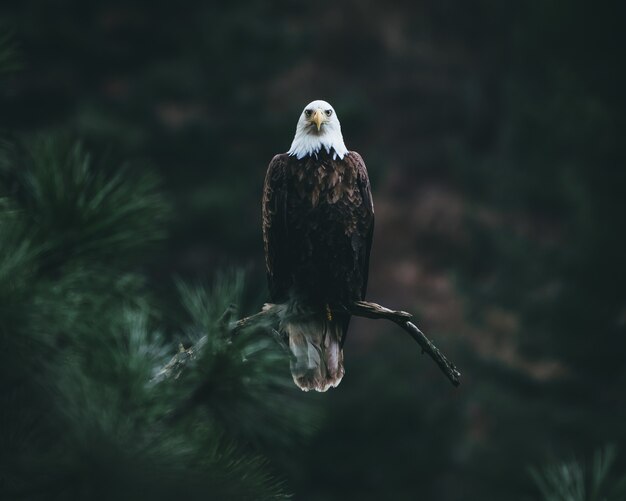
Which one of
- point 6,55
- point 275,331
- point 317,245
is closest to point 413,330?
point 275,331

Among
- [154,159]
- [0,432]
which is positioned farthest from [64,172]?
[154,159]

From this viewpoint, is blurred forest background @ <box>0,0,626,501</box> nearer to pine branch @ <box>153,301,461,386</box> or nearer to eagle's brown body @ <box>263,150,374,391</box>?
eagle's brown body @ <box>263,150,374,391</box>

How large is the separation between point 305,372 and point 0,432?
171 cm

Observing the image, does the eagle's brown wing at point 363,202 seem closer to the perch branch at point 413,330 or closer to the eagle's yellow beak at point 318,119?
the eagle's yellow beak at point 318,119

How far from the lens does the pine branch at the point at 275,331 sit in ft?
5.77

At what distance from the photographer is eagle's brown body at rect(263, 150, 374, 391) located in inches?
114

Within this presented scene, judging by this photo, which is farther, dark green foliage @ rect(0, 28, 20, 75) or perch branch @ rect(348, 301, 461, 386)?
perch branch @ rect(348, 301, 461, 386)

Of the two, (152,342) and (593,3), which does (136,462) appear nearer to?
(152,342)

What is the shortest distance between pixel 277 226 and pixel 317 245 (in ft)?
0.63

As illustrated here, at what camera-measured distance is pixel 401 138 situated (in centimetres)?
2198

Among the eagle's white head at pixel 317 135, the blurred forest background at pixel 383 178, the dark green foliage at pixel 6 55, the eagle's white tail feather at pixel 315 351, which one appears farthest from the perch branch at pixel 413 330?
the blurred forest background at pixel 383 178

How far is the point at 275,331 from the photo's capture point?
6.22 ft

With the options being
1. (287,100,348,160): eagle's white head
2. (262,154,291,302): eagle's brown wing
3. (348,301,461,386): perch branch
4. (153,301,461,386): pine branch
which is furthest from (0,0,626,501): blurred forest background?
(153,301,461,386): pine branch

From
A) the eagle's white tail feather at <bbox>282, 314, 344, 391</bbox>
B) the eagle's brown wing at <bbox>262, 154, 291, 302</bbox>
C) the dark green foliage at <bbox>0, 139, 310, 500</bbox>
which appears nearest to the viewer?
the dark green foliage at <bbox>0, 139, 310, 500</bbox>
